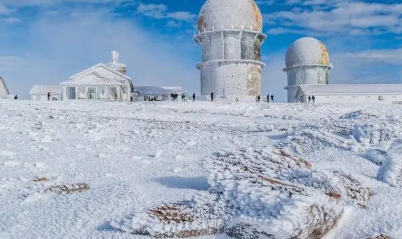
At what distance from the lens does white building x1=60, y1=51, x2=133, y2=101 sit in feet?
145

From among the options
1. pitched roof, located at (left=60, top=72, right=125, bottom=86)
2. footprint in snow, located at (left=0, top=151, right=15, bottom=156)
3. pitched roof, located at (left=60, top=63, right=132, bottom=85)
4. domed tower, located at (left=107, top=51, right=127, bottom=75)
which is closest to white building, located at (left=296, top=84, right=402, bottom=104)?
domed tower, located at (left=107, top=51, right=127, bottom=75)

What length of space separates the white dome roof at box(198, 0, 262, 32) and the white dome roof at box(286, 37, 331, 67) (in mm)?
13691

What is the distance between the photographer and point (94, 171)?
9.16 metres

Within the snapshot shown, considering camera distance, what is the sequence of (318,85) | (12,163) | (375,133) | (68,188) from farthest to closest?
(318,85), (375,133), (12,163), (68,188)

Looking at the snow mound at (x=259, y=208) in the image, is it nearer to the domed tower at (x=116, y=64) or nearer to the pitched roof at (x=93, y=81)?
the pitched roof at (x=93, y=81)

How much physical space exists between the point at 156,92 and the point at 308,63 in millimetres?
18538

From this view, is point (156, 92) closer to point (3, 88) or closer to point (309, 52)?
point (309, 52)

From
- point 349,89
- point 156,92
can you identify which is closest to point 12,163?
Result: point 156,92

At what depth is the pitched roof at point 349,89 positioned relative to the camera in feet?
171

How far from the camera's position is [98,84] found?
43938mm

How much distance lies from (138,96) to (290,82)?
18787mm

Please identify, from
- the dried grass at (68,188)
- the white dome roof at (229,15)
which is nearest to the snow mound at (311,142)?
the dried grass at (68,188)

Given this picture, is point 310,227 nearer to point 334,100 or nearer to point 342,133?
point 342,133

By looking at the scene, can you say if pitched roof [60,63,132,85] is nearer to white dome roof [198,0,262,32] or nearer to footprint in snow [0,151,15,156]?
white dome roof [198,0,262,32]
